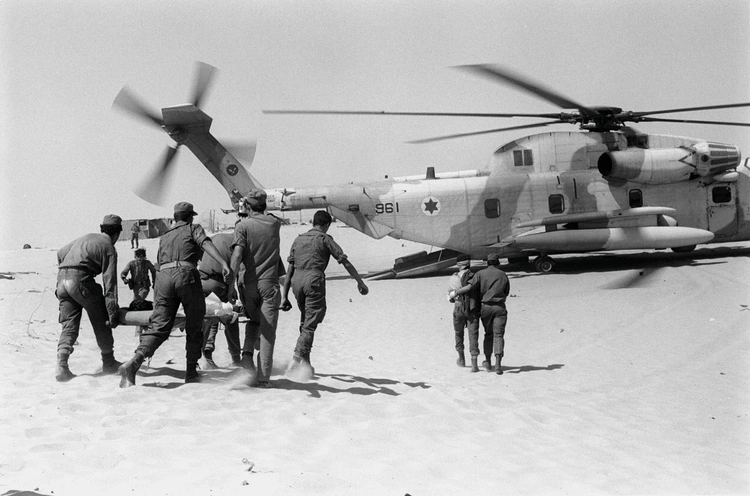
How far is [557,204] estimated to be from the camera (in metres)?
16.4

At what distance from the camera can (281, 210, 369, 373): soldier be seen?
21.7 ft

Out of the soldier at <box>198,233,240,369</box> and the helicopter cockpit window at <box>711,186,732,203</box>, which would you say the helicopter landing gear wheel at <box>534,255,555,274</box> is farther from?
the soldier at <box>198,233,240,369</box>

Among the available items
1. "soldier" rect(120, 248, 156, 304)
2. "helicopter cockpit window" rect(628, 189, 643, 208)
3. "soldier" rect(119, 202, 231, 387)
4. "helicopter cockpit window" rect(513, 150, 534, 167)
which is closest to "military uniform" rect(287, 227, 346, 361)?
"soldier" rect(119, 202, 231, 387)

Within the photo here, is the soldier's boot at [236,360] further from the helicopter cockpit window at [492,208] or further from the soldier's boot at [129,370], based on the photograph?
the helicopter cockpit window at [492,208]

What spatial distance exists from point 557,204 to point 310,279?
441 inches

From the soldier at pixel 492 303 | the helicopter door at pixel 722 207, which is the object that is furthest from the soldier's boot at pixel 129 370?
the helicopter door at pixel 722 207

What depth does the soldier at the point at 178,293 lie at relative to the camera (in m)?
6.04

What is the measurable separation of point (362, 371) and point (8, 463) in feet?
13.8

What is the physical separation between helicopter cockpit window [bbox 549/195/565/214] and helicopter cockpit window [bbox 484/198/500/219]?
130 cm

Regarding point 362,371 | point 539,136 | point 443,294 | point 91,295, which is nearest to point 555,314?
point 443,294

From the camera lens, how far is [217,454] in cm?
429

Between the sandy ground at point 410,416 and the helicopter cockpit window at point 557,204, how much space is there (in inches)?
226

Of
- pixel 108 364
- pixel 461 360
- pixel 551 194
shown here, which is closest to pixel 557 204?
pixel 551 194

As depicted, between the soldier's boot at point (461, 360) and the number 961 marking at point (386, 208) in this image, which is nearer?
the soldier's boot at point (461, 360)
